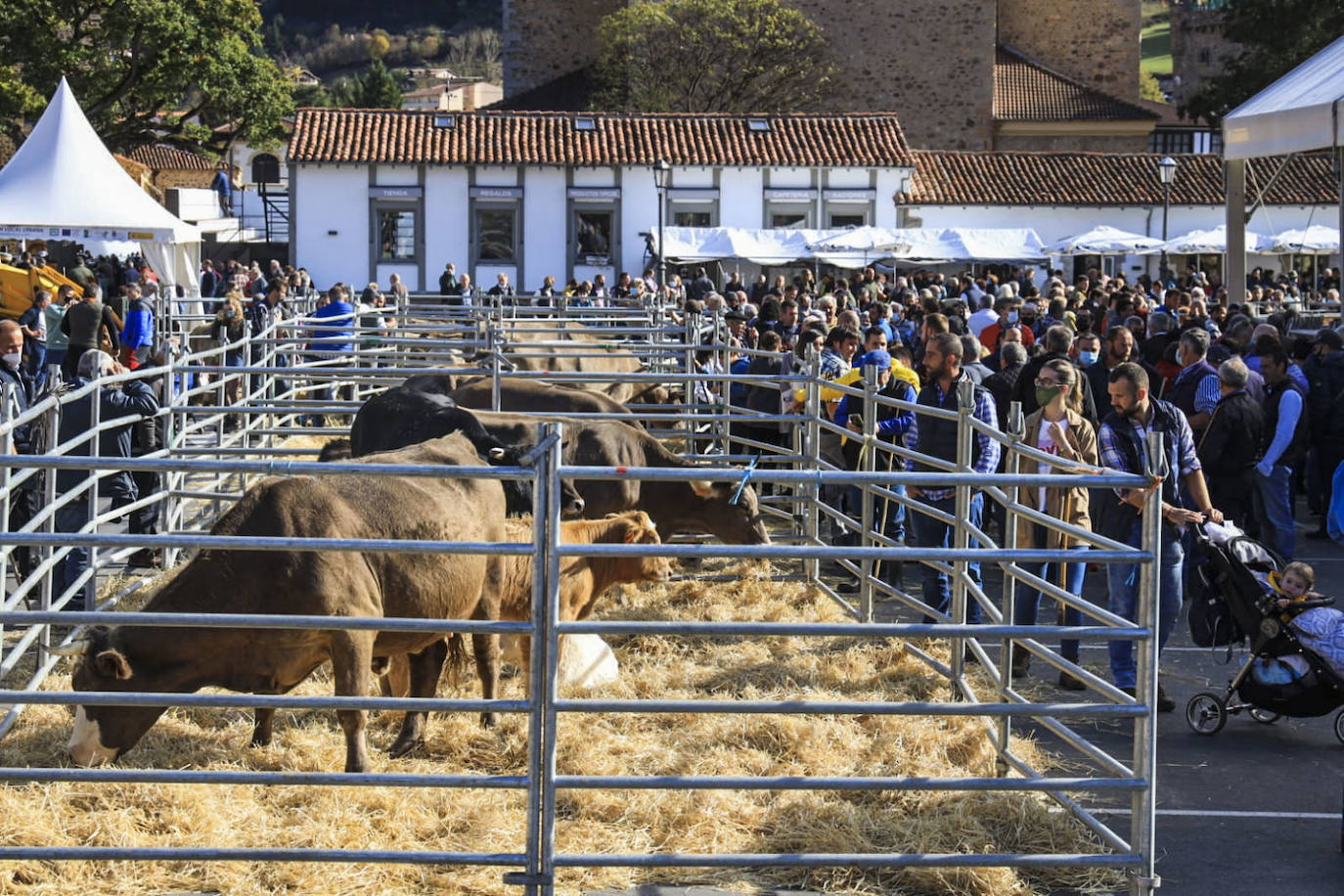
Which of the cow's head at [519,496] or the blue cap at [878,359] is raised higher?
the blue cap at [878,359]

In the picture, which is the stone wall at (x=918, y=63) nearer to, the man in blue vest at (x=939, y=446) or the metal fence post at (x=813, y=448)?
the metal fence post at (x=813, y=448)

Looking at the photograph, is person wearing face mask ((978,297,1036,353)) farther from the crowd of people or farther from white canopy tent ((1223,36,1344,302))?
white canopy tent ((1223,36,1344,302))

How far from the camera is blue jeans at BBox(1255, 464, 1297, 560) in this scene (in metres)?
11.6

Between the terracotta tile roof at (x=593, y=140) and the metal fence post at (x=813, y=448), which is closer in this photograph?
the metal fence post at (x=813, y=448)

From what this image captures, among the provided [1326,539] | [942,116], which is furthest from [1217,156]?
[1326,539]

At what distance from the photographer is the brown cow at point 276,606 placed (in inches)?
253

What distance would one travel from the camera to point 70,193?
2156 cm

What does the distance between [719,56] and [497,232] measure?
13859mm

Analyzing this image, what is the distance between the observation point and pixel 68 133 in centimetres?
2186

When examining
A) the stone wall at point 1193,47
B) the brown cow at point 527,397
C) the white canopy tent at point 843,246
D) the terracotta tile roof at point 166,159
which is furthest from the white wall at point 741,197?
the stone wall at point 1193,47

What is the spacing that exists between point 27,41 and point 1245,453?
1606 inches

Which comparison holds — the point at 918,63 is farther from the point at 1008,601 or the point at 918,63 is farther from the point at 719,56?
the point at 1008,601

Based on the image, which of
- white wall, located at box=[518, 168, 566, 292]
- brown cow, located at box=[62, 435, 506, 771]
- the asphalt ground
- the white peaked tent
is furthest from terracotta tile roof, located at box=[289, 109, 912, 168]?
brown cow, located at box=[62, 435, 506, 771]

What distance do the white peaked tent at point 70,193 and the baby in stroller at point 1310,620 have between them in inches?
674
